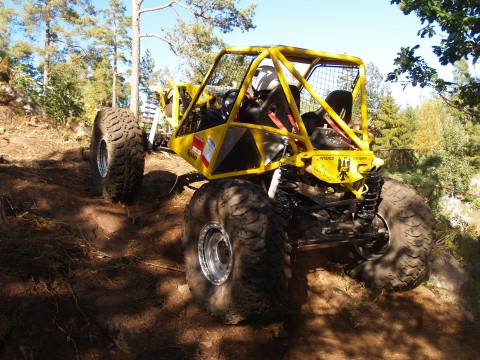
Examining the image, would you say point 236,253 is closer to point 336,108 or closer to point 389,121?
point 336,108

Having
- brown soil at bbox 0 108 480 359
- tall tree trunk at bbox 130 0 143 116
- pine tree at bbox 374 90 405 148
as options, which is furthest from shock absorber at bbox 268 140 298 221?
pine tree at bbox 374 90 405 148

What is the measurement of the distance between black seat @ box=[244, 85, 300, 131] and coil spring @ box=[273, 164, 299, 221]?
677 mm

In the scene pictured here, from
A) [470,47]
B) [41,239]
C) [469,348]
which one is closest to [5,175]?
[41,239]

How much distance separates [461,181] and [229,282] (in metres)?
30.7

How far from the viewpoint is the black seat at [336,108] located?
426cm

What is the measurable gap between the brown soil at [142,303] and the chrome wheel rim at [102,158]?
354 mm

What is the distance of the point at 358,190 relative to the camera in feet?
13.1

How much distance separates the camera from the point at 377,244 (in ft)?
15.1

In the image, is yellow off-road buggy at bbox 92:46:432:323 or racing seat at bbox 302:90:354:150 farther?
racing seat at bbox 302:90:354:150

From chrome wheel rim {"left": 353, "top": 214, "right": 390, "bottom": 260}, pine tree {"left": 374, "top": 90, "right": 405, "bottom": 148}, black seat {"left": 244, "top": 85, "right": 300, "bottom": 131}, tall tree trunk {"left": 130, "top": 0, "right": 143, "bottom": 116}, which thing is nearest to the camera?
black seat {"left": 244, "top": 85, "right": 300, "bottom": 131}

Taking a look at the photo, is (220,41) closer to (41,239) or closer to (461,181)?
(41,239)

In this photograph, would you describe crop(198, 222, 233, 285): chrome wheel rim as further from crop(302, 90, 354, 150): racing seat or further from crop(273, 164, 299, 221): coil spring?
crop(302, 90, 354, 150): racing seat

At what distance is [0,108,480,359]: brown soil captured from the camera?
3094 millimetres

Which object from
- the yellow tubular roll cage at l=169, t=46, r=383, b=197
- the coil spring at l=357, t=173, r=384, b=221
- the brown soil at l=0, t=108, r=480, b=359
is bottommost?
the brown soil at l=0, t=108, r=480, b=359
